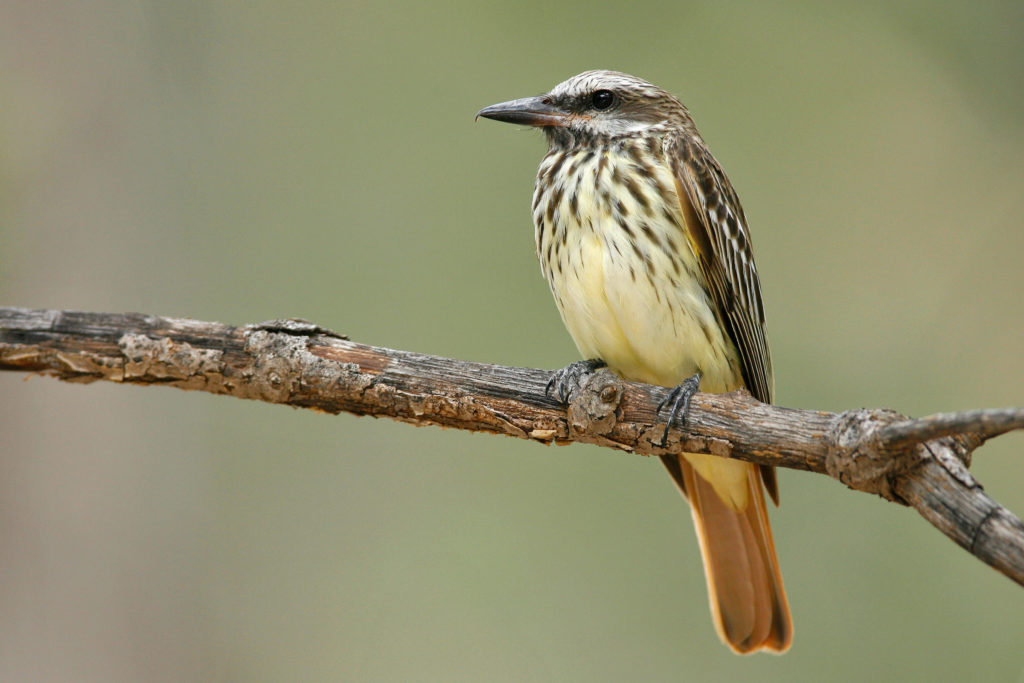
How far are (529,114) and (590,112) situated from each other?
23 cm

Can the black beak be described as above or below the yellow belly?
above

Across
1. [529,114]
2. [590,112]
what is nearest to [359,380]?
[529,114]

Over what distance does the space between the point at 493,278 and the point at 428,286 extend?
1.38ft

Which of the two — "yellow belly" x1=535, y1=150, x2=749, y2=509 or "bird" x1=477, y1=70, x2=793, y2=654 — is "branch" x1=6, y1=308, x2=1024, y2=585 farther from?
"yellow belly" x1=535, y1=150, x2=749, y2=509

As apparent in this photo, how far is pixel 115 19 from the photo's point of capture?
5.07 m

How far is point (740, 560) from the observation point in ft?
12.0

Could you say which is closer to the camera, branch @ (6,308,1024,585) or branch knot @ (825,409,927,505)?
branch knot @ (825,409,927,505)

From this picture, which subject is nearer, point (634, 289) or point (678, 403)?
point (678, 403)

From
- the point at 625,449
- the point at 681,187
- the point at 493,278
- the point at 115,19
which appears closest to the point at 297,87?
the point at 115,19

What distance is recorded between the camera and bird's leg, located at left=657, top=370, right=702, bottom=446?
9.09 ft

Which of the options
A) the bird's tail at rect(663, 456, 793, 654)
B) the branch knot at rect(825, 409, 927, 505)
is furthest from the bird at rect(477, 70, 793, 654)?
the branch knot at rect(825, 409, 927, 505)

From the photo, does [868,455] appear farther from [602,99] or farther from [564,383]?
[602,99]

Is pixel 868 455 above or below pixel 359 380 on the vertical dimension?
below

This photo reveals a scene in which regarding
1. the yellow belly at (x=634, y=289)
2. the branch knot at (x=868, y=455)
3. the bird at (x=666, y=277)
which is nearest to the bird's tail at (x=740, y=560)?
the bird at (x=666, y=277)
